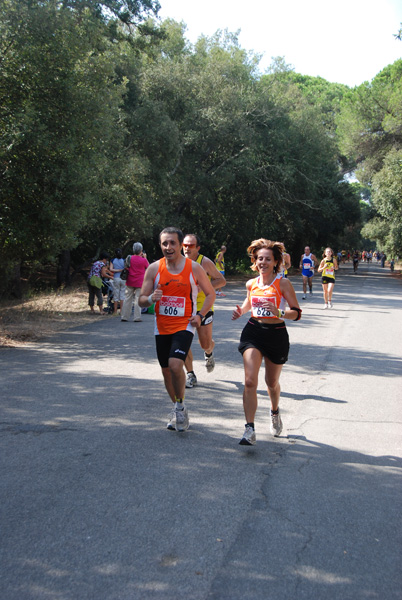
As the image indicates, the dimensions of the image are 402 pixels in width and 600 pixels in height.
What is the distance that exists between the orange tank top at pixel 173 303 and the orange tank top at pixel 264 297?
0.63 metres

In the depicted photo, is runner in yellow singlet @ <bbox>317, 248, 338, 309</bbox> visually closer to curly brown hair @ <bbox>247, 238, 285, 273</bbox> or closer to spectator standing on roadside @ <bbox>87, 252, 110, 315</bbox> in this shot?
spectator standing on roadside @ <bbox>87, 252, 110, 315</bbox>

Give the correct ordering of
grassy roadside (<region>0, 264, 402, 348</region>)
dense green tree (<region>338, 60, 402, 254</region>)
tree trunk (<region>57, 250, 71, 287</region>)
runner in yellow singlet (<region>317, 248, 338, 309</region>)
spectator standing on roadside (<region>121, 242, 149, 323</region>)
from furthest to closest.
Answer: dense green tree (<region>338, 60, 402, 254</region>), tree trunk (<region>57, 250, 71, 287</region>), runner in yellow singlet (<region>317, 248, 338, 309</region>), spectator standing on roadside (<region>121, 242, 149, 323</region>), grassy roadside (<region>0, 264, 402, 348</region>)

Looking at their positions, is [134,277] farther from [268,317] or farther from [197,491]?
[197,491]

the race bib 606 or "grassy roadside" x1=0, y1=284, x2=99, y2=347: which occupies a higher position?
the race bib 606

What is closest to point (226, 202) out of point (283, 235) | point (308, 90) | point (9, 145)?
point (283, 235)

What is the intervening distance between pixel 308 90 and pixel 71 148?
71368 millimetres

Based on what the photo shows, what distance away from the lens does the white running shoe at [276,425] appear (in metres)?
5.70

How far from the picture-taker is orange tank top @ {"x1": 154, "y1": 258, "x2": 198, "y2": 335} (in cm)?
575

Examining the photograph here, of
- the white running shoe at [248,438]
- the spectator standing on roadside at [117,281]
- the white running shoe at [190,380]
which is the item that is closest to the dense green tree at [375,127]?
the spectator standing on roadside at [117,281]

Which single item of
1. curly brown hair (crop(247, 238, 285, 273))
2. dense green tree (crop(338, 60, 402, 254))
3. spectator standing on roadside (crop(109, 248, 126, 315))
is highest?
dense green tree (crop(338, 60, 402, 254))

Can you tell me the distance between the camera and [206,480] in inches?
177

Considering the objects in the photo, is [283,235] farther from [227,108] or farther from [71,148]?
[71,148]

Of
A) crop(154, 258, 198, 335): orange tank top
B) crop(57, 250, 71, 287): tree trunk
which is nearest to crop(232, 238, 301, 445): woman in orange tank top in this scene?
crop(154, 258, 198, 335): orange tank top

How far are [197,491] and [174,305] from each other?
6.46 ft
